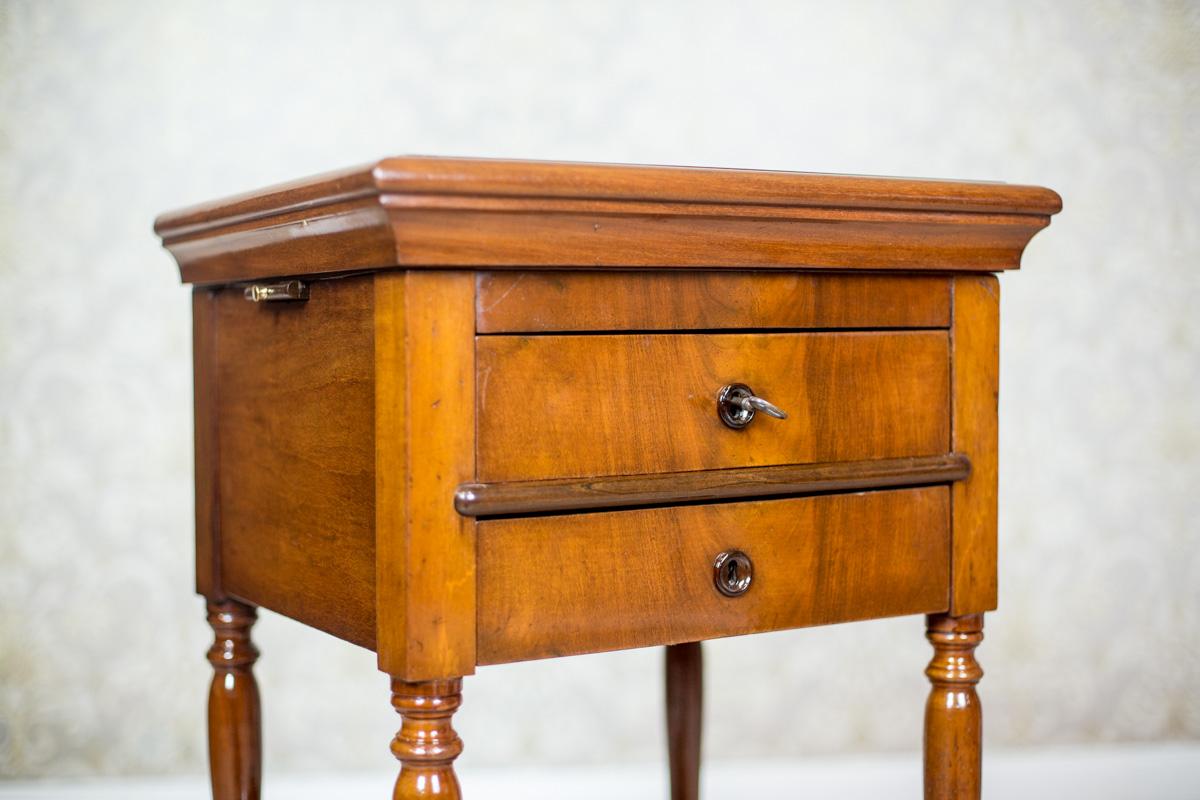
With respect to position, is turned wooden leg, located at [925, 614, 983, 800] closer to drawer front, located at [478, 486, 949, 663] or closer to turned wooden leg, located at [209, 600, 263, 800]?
drawer front, located at [478, 486, 949, 663]

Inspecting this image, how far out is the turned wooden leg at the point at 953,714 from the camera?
4.44 feet

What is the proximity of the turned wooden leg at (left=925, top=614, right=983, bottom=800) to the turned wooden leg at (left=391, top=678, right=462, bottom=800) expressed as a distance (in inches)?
19.5

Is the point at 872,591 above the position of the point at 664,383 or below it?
below

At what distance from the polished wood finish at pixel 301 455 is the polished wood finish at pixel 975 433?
564mm

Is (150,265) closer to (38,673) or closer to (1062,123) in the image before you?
(38,673)

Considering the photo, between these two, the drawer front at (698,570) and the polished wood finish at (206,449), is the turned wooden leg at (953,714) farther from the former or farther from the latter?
the polished wood finish at (206,449)

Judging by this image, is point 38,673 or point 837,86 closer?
point 38,673

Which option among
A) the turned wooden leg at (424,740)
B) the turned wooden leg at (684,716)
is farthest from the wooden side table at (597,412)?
the turned wooden leg at (684,716)

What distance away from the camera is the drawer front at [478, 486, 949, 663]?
112 centimetres

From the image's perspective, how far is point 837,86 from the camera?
2.34m

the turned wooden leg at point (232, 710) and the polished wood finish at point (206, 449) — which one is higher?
the polished wood finish at point (206, 449)

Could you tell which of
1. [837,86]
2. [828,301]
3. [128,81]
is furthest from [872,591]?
[128,81]

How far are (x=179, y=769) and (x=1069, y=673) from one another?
1.49 meters

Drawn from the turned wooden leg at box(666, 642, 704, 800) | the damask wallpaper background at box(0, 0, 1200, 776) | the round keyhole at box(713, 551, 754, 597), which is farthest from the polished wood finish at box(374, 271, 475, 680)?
the damask wallpaper background at box(0, 0, 1200, 776)
